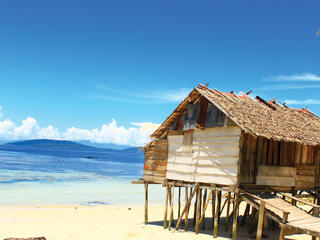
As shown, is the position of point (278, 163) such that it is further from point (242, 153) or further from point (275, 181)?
point (242, 153)

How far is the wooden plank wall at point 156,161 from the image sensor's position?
16.1 meters

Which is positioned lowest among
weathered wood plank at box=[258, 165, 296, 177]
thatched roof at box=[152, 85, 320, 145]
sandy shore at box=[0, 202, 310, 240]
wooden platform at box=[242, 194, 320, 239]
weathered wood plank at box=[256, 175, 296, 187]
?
sandy shore at box=[0, 202, 310, 240]

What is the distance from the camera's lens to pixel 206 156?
45.3 feet

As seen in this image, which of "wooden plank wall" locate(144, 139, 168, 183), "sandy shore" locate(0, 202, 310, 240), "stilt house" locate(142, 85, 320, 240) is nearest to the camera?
"stilt house" locate(142, 85, 320, 240)

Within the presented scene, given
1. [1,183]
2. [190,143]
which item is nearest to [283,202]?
[190,143]

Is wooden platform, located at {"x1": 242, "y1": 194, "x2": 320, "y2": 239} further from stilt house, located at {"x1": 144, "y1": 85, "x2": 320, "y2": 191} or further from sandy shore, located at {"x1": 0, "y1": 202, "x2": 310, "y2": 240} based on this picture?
sandy shore, located at {"x1": 0, "y1": 202, "x2": 310, "y2": 240}

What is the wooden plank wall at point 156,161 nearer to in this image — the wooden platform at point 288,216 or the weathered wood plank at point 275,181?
the weathered wood plank at point 275,181

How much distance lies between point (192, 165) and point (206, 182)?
3.24 ft

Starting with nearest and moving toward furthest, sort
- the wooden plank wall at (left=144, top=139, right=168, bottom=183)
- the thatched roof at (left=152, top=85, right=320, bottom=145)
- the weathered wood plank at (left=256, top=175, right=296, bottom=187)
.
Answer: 1. the thatched roof at (left=152, top=85, right=320, bottom=145)
2. the weathered wood plank at (left=256, top=175, right=296, bottom=187)
3. the wooden plank wall at (left=144, top=139, right=168, bottom=183)

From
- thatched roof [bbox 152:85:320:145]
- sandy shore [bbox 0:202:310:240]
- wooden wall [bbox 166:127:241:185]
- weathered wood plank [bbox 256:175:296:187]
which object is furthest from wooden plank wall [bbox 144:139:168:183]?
weathered wood plank [bbox 256:175:296:187]

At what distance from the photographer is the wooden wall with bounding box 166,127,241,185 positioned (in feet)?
41.9

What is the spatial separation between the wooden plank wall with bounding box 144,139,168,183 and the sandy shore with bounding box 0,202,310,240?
2233mm

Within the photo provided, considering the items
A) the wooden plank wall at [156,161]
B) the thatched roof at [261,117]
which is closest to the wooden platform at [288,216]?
the thatched roof at [261,117]

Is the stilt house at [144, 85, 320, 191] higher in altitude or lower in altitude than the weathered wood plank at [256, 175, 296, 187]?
higher
